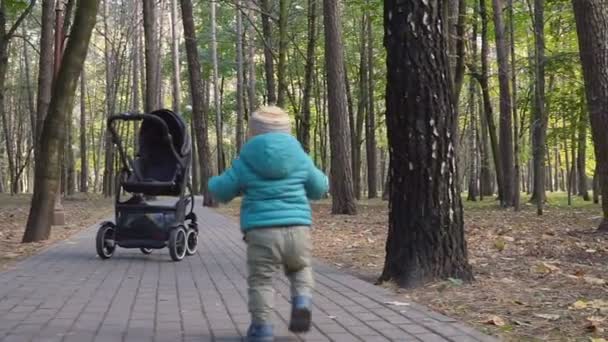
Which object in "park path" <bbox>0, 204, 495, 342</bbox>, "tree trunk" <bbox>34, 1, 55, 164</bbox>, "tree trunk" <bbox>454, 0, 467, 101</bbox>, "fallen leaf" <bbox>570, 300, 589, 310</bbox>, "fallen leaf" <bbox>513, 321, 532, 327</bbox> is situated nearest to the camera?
"park path" <bbox>0, 204, 495, 342</bbox>

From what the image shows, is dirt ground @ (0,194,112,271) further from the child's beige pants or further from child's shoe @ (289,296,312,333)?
child's shoe @ (289,296,312,333)

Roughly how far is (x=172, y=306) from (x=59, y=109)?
645cm

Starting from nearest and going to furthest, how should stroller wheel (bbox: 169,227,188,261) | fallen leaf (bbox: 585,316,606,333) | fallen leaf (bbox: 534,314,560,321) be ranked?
fallen leaf (bbox: 585,316,606,333) < fallen leaf (bbox: 534,314,560,321) < stroller wheel (bbox: 169,227,188,261)

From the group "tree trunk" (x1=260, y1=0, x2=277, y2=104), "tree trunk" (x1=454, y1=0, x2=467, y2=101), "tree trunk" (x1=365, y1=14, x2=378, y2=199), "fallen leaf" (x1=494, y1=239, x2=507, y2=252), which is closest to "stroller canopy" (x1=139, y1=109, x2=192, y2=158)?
"fallen leaf" (x1=494, y1=239, x2=507, y2=252)

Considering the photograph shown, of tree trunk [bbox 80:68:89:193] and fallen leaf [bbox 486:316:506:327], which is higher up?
tree trunk [bbox 80:68:89:193]

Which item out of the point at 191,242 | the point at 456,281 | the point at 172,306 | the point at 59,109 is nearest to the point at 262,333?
the point at 172,306

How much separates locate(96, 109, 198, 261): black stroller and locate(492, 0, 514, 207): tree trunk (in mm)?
13512

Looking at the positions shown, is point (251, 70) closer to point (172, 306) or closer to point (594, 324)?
point (172, 306)

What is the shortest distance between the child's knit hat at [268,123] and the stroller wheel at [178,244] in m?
5.17

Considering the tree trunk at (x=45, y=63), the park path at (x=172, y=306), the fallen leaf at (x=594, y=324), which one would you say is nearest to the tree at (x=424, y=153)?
the park path at (x=172, y=306)

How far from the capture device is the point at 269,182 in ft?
15.9

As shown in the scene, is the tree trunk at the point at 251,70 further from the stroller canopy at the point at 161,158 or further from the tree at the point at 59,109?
the stroller canopy at the point at 161,158

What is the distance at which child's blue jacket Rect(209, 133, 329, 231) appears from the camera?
479 centimetres

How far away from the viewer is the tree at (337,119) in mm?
18812
